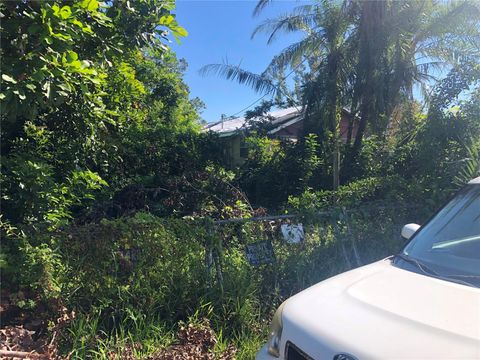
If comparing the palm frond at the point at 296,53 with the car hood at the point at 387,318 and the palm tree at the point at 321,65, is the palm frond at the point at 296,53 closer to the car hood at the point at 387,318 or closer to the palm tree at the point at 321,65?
the palm tree at the point at 321,65

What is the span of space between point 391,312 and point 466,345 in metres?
0.40

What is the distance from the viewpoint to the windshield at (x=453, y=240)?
2699mm

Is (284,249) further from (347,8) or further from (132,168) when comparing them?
(347,8)

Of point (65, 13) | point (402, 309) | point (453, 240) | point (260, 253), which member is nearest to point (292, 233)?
point (260, 253)

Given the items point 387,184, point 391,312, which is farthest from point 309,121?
point 391,312

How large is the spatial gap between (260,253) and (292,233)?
0.49 m

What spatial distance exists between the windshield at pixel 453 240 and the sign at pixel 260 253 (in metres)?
2.19

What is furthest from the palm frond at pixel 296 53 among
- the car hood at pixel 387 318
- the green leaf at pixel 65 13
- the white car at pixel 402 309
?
the car hood at pixel 387 318

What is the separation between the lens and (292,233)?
5.35 meters

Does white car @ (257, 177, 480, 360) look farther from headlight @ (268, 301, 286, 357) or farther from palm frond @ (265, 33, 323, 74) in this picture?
palm frond @ (265, 33, 323, 74)

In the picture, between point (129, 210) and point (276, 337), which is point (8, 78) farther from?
point (129, 210)

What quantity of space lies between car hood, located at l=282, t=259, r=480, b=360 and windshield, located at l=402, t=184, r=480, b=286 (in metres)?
0.22

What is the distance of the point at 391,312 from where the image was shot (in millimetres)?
2162

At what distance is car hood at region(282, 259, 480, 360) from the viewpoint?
188 centimetres
